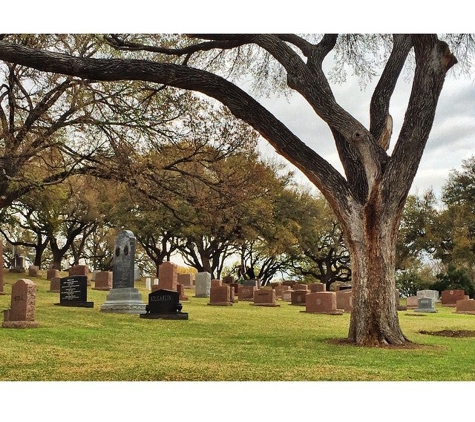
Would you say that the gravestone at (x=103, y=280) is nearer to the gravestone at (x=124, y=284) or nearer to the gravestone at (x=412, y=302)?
the gravestone at (x=124, y=284)

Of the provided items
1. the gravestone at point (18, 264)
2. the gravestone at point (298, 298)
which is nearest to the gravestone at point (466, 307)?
the gravestone at point (298, 298)

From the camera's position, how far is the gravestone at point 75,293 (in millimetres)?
14273

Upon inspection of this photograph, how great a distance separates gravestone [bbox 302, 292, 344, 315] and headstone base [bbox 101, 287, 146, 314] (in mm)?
4009

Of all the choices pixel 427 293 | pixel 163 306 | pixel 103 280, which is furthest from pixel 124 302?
pixel 427 293

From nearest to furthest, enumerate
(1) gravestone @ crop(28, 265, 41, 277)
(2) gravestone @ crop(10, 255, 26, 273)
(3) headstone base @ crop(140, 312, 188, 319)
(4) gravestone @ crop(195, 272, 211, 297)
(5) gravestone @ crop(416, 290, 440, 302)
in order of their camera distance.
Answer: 1. (3) headstone base @ crop(140, 312, 188, 319)
2. (4) gravestone @ crop(195, 272, 211, 297)
3. (5) gravestone @ crop(416, 290, 440, 302)
4. (1) gravestone @ crop(28, 265, 41, 277)
5. (2) gravestone @ crop(10, 255, 26, 273)

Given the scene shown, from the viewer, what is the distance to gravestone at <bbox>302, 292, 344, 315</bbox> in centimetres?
1532

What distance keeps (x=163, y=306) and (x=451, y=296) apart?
12.5 m

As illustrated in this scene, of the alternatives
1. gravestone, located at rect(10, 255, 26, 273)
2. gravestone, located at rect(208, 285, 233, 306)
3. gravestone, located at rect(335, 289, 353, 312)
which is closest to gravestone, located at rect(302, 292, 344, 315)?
gravestone, located at rect(335, 289, 353, 312)

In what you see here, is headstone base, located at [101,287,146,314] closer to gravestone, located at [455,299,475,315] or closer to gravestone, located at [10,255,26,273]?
gravestone, located at [455,299,475,315]

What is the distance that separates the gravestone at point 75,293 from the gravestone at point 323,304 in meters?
4.87

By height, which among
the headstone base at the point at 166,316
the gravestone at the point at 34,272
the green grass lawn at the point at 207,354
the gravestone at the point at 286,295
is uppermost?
the gravestone at the point at 34,272

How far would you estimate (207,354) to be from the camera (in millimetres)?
7992

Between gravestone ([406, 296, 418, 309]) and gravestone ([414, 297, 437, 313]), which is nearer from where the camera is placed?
gravestone ([414, 297, 437, 313])

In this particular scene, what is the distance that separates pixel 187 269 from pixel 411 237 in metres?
15.9
